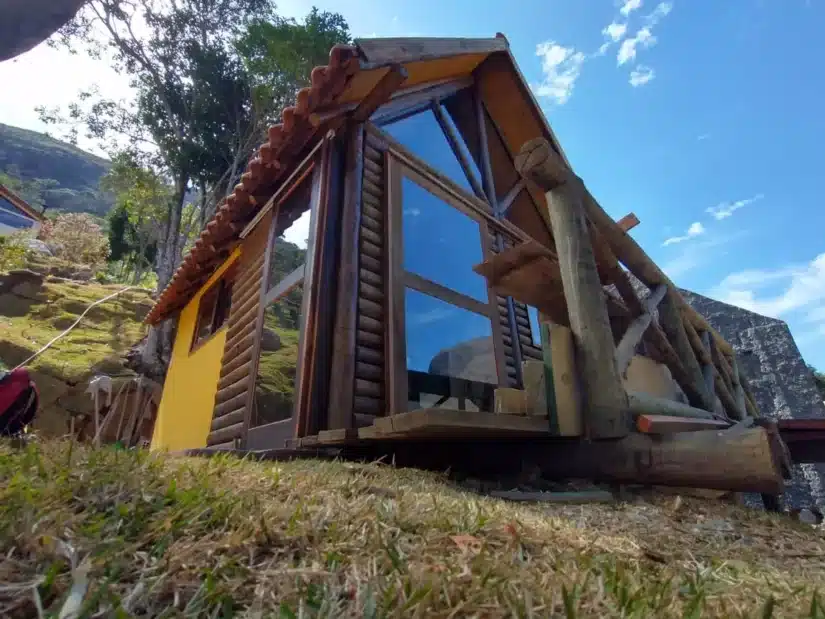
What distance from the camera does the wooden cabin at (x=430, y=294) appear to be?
3.19 metres

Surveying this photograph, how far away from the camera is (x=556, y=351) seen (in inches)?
126

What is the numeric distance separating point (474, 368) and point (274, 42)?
13503mm

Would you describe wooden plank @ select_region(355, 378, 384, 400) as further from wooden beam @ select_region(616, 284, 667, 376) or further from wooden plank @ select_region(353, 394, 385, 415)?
wooden beam @ select_region(616, 284, 667, 376)

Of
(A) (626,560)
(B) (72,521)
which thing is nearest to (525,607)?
(A) (626,560)

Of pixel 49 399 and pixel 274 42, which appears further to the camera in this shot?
pixel 274 42

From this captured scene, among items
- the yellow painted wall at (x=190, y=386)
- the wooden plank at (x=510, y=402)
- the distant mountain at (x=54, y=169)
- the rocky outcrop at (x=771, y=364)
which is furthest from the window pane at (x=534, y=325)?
the distant mountain at (x=54, y=169)

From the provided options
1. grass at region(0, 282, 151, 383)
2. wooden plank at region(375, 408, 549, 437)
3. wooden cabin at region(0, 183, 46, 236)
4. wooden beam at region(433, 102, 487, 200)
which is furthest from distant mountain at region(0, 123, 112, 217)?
wooden plank at region(375, 408, 549, 437)

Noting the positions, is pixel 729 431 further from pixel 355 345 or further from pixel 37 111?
pixel 37 111

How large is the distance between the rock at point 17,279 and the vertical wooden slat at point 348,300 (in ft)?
50.1

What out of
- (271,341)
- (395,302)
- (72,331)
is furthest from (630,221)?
(72,331)

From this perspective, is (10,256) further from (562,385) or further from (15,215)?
(562,385)

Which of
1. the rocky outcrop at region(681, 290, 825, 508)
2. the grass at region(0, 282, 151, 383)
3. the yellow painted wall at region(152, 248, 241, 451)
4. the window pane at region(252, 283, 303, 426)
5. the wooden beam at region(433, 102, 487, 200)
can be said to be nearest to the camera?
the yellow painted wall at region(152, 248, 241, 451)

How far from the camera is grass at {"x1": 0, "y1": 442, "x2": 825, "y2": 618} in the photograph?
0.90 metres

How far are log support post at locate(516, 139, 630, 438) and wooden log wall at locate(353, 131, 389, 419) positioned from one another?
1.97 m
